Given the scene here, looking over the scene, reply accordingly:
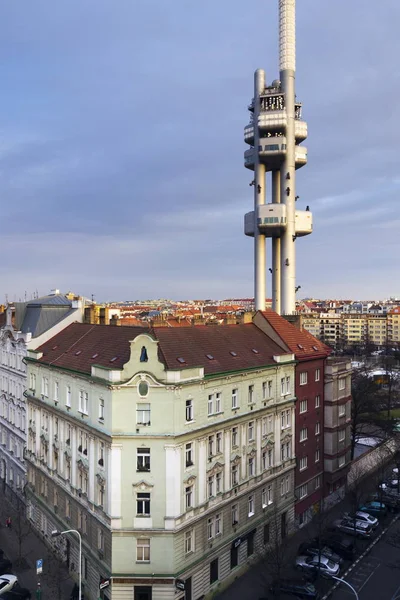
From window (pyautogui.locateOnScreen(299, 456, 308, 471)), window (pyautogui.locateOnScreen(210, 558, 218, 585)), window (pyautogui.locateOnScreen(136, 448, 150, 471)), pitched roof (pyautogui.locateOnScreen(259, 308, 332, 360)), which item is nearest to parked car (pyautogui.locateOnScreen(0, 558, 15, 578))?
window (pyautogui.locateOnScreen(136, 448, 150, 471))

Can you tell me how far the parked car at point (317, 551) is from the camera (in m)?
42.9

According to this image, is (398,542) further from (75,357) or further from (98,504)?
(75,357)

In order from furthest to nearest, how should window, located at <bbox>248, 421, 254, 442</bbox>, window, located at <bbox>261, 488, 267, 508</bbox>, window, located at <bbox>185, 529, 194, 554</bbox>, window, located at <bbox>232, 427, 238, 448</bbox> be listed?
window, located at <bbox>261, 488, 267, 508</bbox>
window, located at <bbox>248, 421, 254, 442</bbox>
window, located at <bbox>232, 427, 238, 448</bbox>
window, located at <bbox>185, 529, 194, 554</bbox>

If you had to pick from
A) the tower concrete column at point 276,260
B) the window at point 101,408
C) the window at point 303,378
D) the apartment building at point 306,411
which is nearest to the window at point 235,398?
the apartment building at point 306,411

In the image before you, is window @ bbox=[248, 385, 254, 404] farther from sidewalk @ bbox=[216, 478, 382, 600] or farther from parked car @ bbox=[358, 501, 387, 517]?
parked car @ bbox=[358, 501, 387, 517]

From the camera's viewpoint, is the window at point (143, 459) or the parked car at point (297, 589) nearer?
the window at point (143, 459)

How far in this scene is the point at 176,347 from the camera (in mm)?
39094

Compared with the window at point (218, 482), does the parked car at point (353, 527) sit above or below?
below

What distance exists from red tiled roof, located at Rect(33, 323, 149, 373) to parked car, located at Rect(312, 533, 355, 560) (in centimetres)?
2479

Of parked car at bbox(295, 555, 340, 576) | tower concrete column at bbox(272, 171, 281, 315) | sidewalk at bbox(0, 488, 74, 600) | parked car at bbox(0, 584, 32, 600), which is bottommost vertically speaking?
sidewalk at bbox(0, 488, 74, 600)

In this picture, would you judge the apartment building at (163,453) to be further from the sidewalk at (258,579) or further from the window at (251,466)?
the sidewalk at (258,579)

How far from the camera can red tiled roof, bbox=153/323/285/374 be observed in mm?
38525

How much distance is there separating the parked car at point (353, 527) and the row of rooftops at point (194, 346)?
56.4 ft

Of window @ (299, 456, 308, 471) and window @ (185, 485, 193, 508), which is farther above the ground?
window @ (185, 485, 193, 508)
